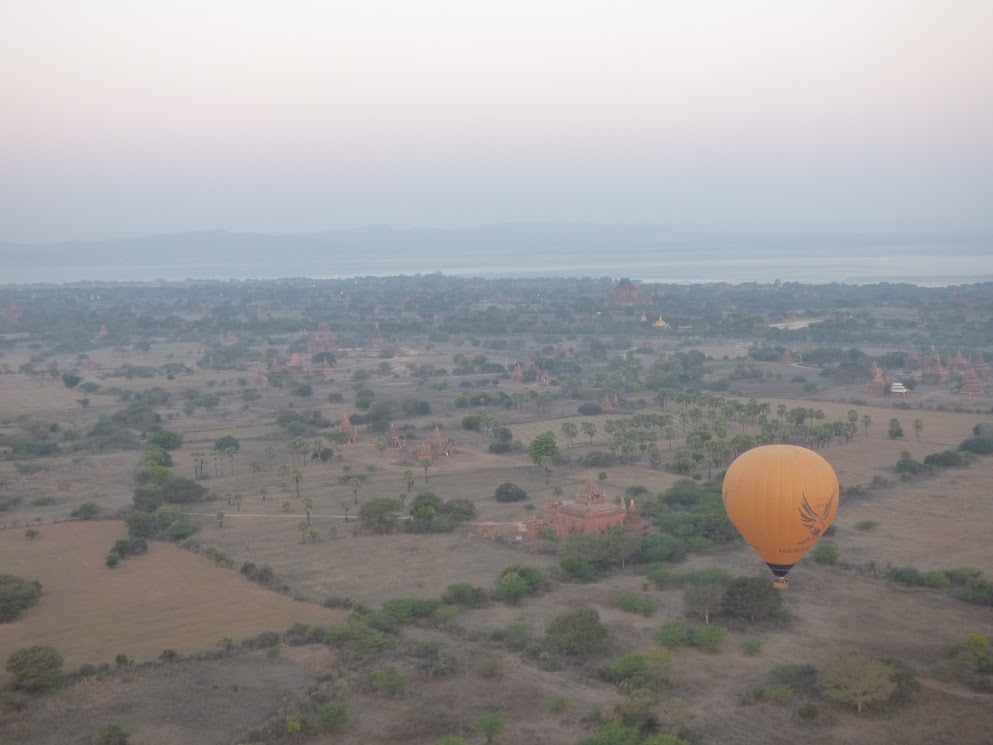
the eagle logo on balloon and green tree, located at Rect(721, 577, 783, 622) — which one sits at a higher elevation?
the eagle logo on balloon

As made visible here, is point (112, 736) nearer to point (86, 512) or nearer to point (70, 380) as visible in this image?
point (86, 512)

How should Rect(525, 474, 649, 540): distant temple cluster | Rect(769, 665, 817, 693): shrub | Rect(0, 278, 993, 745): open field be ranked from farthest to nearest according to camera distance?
Rect(525, 474, 649, 540): distant temple cluster
Rect(769, 665, 817, 693): shrub
Rect(0, 278, 993, 745): open field

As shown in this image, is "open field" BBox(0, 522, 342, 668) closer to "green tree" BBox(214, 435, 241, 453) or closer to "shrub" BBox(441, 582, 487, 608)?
"shrub" BBox(441, 582, 487, 608)

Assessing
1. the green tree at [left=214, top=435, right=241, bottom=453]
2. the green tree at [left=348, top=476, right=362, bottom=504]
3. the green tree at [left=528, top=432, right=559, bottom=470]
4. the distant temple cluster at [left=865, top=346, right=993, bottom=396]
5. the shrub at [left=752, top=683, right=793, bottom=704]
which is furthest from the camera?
the distant temple cluster at [left=865, top=346, right=993, bottom=396]

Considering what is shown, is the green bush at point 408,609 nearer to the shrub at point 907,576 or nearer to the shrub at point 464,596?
the shrub at point 464,596

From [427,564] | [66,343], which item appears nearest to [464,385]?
[427,564]

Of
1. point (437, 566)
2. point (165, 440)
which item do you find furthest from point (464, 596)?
point (165, 440)

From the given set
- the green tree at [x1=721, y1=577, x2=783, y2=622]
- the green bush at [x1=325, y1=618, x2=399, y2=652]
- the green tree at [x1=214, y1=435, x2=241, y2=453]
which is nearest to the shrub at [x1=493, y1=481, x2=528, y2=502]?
the green tree at [x1=721, y1=577, x2=783, y2=622]

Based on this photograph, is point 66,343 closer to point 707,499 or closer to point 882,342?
point 882,342
